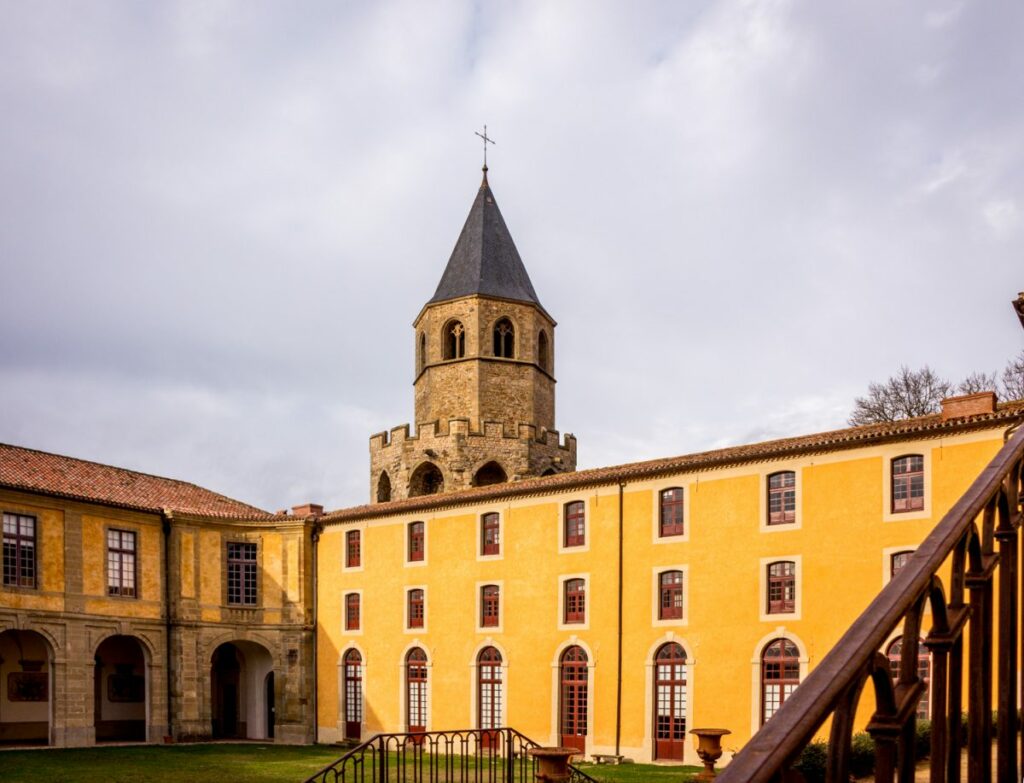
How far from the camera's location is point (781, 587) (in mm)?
26094

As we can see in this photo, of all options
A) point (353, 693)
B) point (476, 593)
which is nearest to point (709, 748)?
point (476, 593)

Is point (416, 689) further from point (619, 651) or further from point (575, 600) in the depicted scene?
point (619, 651)

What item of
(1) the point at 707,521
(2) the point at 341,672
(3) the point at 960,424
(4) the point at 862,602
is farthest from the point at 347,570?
(3) the point at 960,424

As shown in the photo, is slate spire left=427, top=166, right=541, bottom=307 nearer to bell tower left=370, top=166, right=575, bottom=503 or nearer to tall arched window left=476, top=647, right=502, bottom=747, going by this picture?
bell tower left=370, top=166, right=575, bottom=503

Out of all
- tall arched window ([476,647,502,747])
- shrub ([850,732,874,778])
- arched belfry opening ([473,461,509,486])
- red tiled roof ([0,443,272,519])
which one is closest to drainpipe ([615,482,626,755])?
tall arched window ([476,647,502,747])

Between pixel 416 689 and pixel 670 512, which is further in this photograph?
pixel 416 689

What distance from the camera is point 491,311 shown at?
1991 inches

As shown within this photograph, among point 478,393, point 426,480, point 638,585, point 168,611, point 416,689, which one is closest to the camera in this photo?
point 638,585

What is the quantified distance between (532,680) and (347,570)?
9.49 metres

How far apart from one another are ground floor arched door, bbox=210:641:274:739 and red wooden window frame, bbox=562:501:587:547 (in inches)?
571

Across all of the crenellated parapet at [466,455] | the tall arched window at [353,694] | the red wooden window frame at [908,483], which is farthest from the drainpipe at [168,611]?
the red wooden window frame at [908,483]

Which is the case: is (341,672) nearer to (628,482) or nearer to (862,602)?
(628,482)

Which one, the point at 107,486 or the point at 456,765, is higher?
the point at 107,486

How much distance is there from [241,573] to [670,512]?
58.7ft
